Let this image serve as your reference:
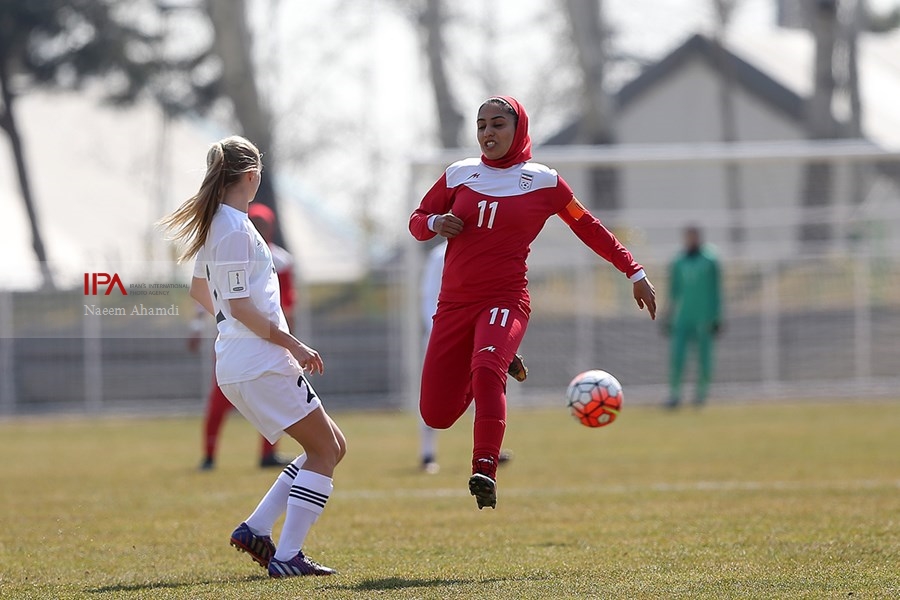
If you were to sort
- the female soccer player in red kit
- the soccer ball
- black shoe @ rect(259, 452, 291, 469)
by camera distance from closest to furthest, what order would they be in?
the female soccer player in red kit < the soccer ball < black shoe @ rect(259, 452, 291, 469)

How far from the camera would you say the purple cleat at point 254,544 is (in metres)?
6.41

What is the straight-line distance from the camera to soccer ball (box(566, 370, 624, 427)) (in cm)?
810

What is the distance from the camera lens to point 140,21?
28.4 m

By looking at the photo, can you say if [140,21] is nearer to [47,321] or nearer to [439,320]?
[47,321]

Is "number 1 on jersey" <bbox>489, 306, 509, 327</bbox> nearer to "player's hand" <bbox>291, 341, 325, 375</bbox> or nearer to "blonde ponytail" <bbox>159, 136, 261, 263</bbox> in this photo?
"player's hand" <bbox>291, 341, 325, 375</bbox>

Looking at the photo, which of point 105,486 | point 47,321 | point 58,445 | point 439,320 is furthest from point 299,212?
point 439,320

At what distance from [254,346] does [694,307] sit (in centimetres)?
1250

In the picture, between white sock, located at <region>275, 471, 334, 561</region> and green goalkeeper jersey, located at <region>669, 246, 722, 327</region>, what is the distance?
12146mm

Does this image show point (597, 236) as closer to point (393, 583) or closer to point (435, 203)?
point (435, 203)

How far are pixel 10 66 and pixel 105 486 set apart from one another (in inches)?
759

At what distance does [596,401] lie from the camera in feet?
26.7

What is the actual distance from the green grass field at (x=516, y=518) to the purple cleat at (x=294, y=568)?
15 cm

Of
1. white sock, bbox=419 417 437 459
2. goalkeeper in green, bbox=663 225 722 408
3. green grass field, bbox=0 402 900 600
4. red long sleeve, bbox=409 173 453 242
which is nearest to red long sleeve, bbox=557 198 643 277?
red long sleeve, bbox=409 173 453 242

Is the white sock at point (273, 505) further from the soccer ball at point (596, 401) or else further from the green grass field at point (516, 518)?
the soccer ball at point (596, 401)
